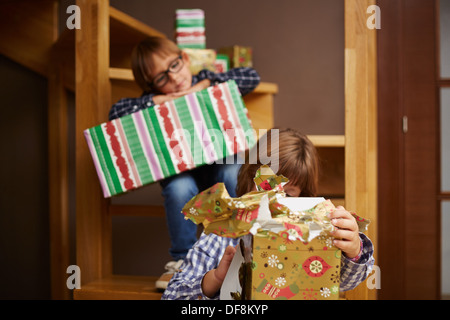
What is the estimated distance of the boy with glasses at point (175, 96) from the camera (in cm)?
103

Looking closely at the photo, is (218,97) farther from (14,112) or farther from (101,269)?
(14,112)

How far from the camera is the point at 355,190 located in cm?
97

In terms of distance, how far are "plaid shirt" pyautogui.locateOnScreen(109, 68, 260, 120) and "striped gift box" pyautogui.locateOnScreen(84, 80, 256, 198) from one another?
0.10m

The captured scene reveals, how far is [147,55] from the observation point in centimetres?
113

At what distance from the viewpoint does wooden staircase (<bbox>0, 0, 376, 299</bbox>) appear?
3.28 ft

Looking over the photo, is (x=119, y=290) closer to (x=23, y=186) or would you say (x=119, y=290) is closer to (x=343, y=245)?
(x=343, y=245)

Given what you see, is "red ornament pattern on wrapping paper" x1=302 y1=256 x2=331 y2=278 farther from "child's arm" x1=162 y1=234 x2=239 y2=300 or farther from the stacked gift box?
the stacked gift box

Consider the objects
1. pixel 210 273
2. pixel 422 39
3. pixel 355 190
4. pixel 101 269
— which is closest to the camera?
pixel 210 273

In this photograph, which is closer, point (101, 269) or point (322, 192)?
point (101, 269)

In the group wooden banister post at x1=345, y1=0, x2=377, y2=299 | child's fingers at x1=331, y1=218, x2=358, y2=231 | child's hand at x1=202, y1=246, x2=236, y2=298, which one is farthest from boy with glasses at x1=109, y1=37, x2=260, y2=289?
child's fingers at x1=331, y1=218, x2=358, y2=231

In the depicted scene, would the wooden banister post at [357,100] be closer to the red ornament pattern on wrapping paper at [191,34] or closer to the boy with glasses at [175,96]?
the boy with glasses at [175,96]
